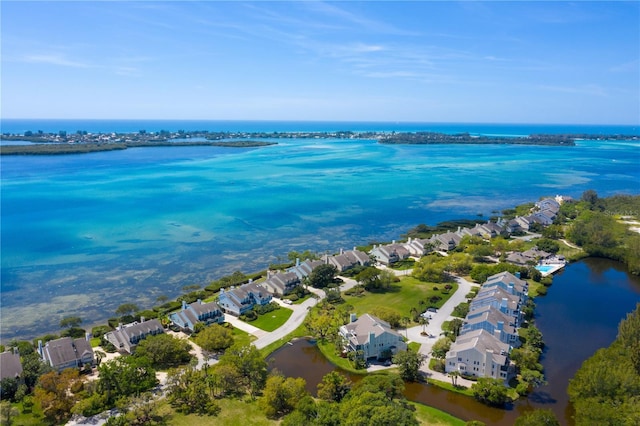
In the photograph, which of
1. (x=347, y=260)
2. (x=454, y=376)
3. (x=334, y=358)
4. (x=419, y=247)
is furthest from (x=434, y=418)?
(x=419, y=247)

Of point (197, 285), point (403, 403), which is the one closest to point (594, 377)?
point (403, 403)

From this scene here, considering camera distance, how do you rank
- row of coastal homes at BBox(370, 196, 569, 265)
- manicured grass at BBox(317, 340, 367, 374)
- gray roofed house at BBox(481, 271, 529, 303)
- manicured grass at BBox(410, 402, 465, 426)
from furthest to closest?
1. row of coastal homes at BBox(370, 196, 569, 265)
2. gray roofed house at BBox(481, 271, 529, 303)
3. manicured grass at BBox(317, 340, 367, 374)
4. manicured grass at BBox(410, 402, 465, 426)

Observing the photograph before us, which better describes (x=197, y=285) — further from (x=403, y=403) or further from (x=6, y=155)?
(x=6, y=155)

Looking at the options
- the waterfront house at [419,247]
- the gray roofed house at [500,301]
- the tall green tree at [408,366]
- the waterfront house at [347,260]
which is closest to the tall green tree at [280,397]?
the tall green tree at [408,366]

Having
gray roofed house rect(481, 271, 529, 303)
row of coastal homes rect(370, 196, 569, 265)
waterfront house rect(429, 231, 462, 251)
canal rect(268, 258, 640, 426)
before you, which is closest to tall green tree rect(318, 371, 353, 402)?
canal rect(268, 258, 640, 426)

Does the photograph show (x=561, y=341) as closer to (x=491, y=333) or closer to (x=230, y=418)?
(x=491, y=333)

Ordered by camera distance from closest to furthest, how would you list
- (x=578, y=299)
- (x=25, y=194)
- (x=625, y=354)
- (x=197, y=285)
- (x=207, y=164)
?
(x=625, y=354) → (x=578, y=299) → (x=197, y=285) → (x=25, y=194) → (x=207, y=164)

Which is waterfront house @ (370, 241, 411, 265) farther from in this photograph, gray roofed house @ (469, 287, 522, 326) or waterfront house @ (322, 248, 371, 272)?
gray roofed house @ (469, 287, 522, 326)

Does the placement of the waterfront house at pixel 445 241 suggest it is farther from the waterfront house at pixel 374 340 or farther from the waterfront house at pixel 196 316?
the waterfront house at pixel 196 316
